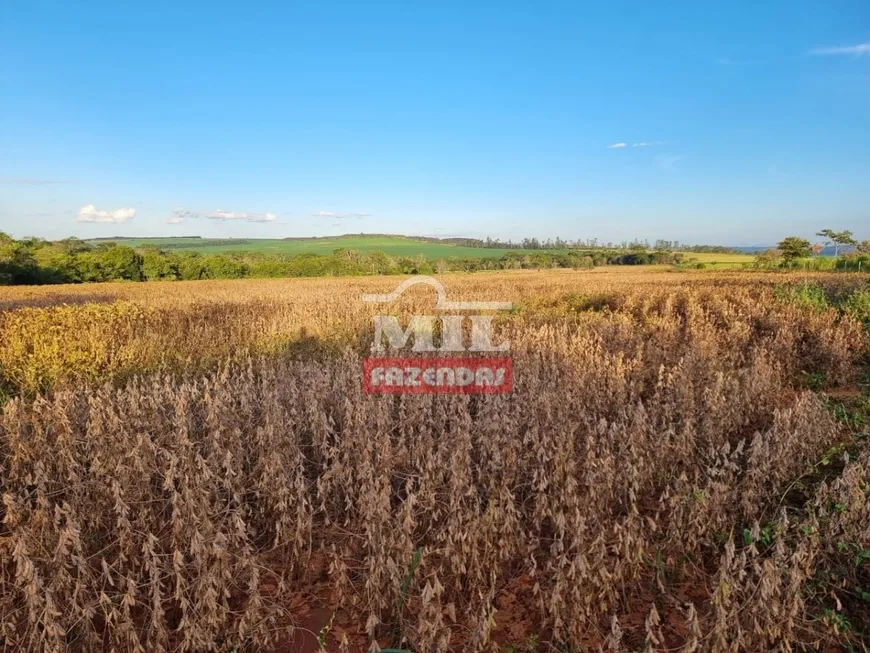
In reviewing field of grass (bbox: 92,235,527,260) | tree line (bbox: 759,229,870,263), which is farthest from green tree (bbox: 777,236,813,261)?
field of grass (bbox: 92,235,527,260)

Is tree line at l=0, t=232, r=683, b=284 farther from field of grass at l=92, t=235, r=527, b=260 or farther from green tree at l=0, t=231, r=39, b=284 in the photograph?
field of grass at l=92, t=235, r=527, b=260

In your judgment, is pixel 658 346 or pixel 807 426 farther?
pixel 658 346

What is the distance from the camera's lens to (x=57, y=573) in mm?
2270

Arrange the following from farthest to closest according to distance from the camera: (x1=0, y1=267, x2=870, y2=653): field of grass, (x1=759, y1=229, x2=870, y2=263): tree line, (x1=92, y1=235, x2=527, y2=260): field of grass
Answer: (x1=92, y1=235, x2=527, y2=260): field of grass → (x1=759, y1=229, x2=870, y2=263): tree line → (x1=0, y1=267, x2=870, y2=653): field of grass

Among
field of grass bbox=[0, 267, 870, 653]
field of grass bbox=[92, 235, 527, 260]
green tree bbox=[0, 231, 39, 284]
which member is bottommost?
field of grass bbox=[0, 267, 870, 653]

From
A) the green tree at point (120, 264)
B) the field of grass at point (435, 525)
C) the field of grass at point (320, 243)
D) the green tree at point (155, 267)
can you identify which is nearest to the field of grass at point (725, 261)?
the field of grass at point (435, 525)

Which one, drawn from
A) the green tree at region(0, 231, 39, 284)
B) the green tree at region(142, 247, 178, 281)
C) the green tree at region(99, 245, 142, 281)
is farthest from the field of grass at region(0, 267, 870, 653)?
the green tree at region(142, 247, 178, 281)

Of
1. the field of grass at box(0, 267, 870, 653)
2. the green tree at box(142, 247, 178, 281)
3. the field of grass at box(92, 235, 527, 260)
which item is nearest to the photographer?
the field of grass at box(0, 267, 870, 653)

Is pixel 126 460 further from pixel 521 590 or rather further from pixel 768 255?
pixel 768 255

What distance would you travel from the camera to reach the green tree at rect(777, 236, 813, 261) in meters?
36.8

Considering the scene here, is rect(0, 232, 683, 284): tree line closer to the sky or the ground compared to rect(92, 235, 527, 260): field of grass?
closer to the ground

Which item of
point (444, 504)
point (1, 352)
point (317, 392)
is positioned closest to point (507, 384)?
point (317, 392)

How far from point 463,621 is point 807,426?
11.5 feet

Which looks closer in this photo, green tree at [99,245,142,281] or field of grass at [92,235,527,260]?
green tree at [99,245,142,281]
